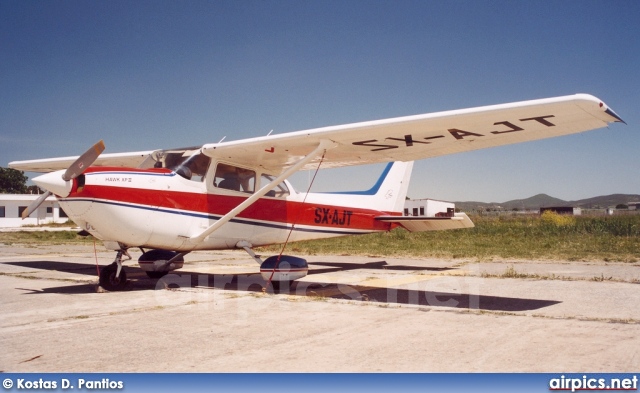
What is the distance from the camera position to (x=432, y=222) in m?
11.6

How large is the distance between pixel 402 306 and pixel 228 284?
11.9ft

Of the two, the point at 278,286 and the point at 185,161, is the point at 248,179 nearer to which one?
the point at 185,161

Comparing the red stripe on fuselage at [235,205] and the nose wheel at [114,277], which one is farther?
the nose wheel at [114,277]

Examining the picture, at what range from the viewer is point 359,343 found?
179 inches

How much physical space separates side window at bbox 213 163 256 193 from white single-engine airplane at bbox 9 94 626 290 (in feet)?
0.06

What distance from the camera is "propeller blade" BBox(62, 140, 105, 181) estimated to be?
677 centimetres

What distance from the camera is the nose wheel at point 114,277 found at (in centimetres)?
814

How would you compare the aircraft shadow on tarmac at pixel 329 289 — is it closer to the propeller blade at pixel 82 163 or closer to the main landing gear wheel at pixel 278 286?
the main landing gear wheel at pixel 278 286

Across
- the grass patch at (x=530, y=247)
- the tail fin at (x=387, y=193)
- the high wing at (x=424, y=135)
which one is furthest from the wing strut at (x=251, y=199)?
the grass patch at (x=530, y=247)

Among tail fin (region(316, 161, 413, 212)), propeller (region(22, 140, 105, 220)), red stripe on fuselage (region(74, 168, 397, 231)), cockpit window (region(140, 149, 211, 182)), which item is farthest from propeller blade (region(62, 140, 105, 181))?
tail fin (region(316, 161, 413, 212))

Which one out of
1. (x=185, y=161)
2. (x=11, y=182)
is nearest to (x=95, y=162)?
(x=185, y=161)

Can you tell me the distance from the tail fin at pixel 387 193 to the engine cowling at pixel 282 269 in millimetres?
3462

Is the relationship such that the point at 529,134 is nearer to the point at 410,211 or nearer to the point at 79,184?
the point at 79,184

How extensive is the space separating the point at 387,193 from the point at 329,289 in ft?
16.2
